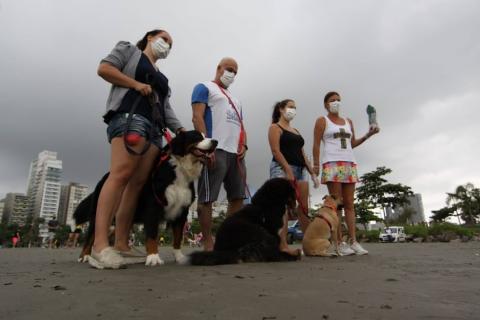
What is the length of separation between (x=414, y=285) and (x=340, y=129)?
3751 millimetres

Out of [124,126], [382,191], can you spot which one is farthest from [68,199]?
[124,126]

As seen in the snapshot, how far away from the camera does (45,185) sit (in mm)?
90688

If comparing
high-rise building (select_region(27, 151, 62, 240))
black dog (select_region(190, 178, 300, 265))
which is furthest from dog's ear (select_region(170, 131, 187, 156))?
high-rise building (select_region(27, 151, 62, 240))

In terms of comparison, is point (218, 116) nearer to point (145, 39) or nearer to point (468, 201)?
point (145, 39)

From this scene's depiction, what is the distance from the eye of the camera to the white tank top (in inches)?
217

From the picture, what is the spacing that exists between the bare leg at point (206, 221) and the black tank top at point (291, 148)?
161 cm

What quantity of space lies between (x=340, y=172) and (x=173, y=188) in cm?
298

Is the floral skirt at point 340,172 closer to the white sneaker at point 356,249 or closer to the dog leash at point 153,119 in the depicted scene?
the white sneaker at point 356,249

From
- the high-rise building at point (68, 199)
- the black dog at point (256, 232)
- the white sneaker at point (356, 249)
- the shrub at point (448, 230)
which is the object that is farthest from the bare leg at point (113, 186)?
the high-rise building at point (68, 199)

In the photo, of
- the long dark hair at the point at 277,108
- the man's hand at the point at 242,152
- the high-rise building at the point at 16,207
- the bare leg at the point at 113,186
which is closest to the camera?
the bare leg at the point at 113,186

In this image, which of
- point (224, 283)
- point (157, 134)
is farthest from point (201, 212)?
point (224, 283)

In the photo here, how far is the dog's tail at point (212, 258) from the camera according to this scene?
342 centimetres

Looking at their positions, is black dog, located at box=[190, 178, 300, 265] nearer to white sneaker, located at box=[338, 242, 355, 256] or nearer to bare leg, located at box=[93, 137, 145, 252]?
bare leg, located at box=[93, 137, 145, 252]

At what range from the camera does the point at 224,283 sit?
87.2 inches
